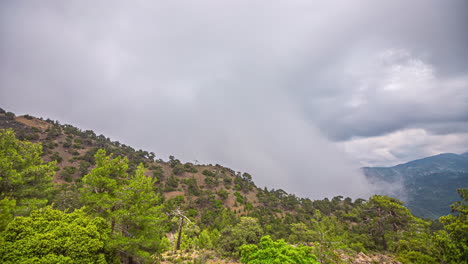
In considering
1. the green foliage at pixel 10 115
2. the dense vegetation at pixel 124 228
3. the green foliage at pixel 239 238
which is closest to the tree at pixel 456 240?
the dense vegetation at pixel 124 228

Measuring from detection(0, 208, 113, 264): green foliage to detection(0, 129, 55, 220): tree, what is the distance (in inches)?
221

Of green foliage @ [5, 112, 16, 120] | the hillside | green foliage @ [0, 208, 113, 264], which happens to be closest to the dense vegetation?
green foliage @ [0, 208, 113, 264]

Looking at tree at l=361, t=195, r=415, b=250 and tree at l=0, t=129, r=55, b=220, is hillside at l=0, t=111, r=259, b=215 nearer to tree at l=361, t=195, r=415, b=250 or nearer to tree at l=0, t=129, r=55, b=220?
tree at l=361, t=195, r=415, b=250

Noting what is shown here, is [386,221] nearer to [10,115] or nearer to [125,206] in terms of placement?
[125,206]

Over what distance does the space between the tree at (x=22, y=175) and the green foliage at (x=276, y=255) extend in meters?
15.9

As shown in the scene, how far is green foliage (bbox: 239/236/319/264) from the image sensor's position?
1125 cm

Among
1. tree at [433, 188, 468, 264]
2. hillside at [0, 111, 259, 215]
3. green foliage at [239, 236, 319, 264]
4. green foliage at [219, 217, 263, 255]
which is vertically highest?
hillside at [0, 111, 259, 215]

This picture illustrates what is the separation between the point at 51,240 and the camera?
27.7ft

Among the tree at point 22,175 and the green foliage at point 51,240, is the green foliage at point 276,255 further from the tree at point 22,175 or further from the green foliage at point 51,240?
the tree at point 22,175

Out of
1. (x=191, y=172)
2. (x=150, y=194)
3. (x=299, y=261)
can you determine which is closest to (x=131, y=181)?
(x=150, y=194)

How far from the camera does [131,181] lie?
1354 centimetres

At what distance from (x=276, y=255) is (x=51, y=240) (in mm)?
11992

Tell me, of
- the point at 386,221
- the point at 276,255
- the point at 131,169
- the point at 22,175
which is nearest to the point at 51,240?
the point at 22,175

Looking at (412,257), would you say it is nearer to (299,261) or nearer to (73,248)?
(299,261)
